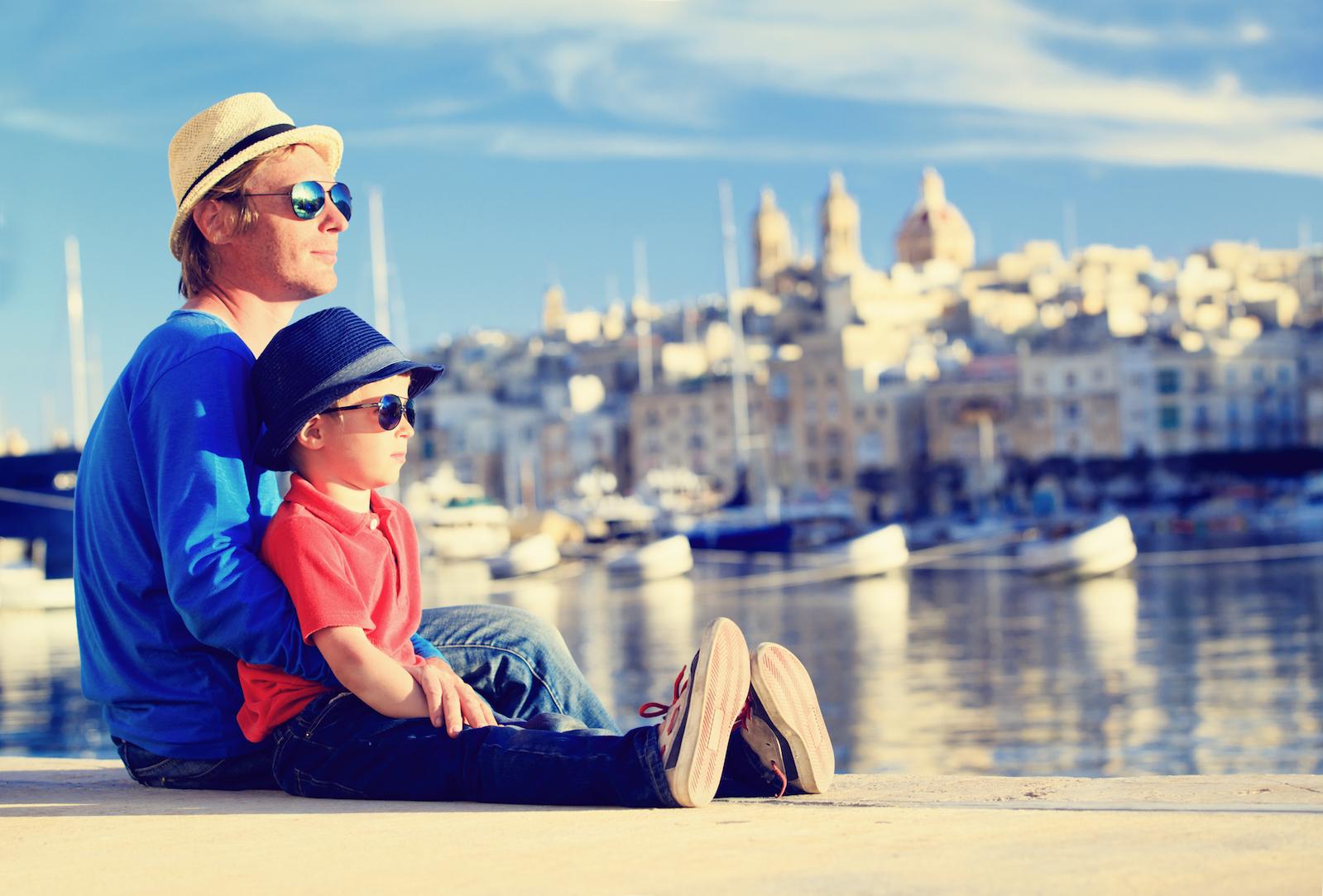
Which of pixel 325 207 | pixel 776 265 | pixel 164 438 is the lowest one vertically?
pixel 164 438

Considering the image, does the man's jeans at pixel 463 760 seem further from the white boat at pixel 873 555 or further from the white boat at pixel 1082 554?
the white boat at pixel 873 555

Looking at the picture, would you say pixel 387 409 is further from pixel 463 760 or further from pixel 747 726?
pixel 747 726

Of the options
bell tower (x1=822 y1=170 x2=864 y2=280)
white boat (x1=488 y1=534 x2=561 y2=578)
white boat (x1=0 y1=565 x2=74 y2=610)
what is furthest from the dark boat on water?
bell tower (x1=822 y1=170 x2=864 y2=280)

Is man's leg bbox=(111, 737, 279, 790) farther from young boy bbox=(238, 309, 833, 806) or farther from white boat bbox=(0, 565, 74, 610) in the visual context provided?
white boat bbox=(0, 565, 74, 610)

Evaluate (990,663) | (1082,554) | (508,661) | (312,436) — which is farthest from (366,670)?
(1082,554)

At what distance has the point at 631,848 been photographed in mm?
3031

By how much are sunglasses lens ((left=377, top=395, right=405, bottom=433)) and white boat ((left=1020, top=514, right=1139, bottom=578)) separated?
118 ft

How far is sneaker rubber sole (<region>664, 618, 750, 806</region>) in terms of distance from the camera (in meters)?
3.37

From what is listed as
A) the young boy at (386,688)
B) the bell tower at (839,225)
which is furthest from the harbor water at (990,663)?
the bell tower at (839,225)

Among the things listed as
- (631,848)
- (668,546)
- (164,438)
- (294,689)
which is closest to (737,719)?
(631,848)

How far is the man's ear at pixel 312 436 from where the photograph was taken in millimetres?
3588

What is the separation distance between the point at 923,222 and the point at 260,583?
393ft

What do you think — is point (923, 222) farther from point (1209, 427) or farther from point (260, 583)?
point (260, 583)

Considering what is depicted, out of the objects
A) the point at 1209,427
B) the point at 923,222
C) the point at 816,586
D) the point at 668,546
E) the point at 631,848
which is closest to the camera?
the point at 631,848
